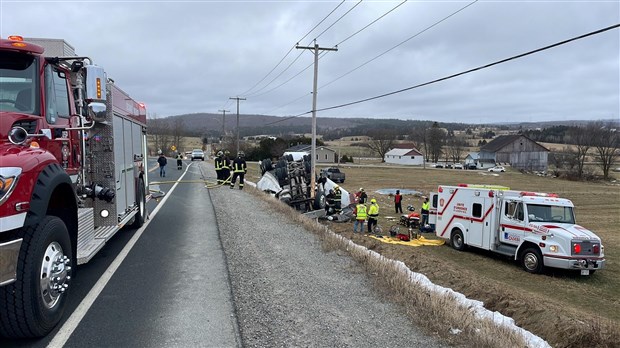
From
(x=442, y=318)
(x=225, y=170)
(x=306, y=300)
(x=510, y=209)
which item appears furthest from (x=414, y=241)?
(x=442, y=318)

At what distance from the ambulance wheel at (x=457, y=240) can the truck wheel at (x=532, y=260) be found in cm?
316

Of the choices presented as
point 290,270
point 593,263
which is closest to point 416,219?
point 593,263

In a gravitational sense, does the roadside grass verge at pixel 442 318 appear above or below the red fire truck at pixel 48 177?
below

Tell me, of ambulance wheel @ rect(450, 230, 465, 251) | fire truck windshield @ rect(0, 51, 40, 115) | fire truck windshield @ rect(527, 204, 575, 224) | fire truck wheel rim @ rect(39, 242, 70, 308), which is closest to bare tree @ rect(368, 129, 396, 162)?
ambulance wheel @ rect(450, 230, 465, 251)

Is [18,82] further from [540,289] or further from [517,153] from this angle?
[517,153]

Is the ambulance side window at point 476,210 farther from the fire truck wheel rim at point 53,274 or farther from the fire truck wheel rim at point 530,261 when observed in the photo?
the fire truck wheel rim at point 53,274

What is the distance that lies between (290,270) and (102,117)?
3.53 m

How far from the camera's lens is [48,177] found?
4.34 m

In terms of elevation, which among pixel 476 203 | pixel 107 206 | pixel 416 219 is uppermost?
pixel 107 206

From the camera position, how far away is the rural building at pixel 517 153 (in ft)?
367

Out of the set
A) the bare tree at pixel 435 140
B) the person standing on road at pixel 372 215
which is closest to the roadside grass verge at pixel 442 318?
the person standing on road at pixel 372 215

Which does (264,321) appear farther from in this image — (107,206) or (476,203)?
(476,203)

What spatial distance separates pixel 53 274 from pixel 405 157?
12190 centimetres

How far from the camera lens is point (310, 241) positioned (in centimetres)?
975
